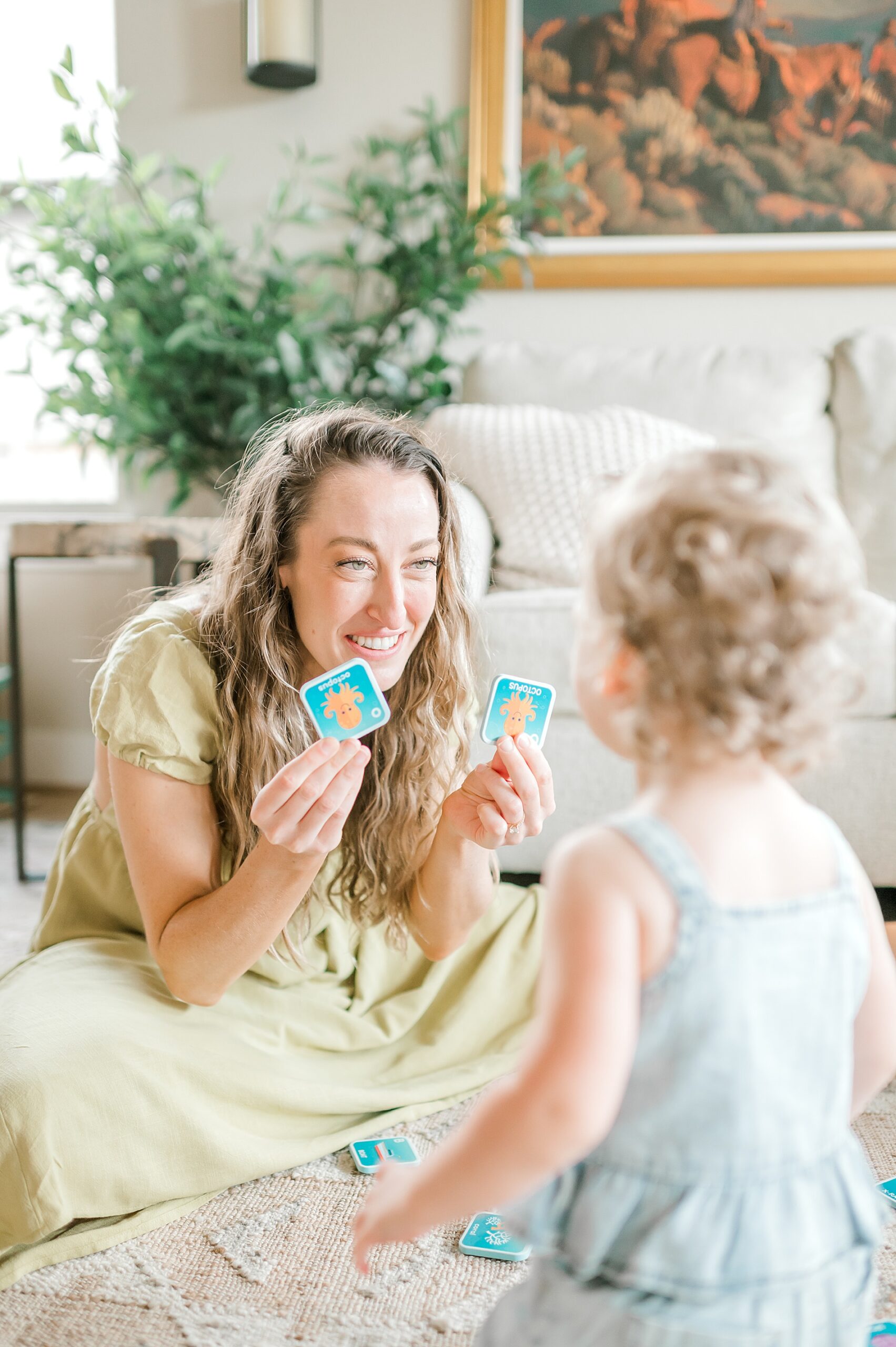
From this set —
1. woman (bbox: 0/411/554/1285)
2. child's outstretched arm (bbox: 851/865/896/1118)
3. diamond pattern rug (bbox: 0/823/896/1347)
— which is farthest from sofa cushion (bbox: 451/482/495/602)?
child's outstretched arm (bbox: 851/865/896/1118)

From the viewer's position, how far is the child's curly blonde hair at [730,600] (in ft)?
1.84

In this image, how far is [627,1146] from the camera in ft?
2.02

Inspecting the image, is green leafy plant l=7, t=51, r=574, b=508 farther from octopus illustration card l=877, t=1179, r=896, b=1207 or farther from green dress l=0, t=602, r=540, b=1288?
octopus illustration card l=877, t=1179, r=896, b=1207

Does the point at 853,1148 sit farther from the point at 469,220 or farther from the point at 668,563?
the point at 469,220

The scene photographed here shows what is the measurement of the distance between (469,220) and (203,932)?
201 cm

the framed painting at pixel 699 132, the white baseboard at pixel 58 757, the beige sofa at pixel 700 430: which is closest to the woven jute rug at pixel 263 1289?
the beige sofa at pixel 700 430

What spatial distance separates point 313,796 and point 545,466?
51.6 inches

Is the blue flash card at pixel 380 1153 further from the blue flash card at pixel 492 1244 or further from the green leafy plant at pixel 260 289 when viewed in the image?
the green leafy plant at pixel 260 289

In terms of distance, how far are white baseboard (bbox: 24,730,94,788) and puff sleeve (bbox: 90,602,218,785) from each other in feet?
6.44

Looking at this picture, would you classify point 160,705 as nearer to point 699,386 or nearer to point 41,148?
point 699,386

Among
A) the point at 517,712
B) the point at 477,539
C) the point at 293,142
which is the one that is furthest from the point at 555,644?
the point at 293,142

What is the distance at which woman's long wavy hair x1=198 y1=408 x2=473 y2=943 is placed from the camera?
1.18 meters

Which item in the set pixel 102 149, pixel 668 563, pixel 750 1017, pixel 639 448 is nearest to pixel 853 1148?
pixel 750 1017

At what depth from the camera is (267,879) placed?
1062 millimetres
